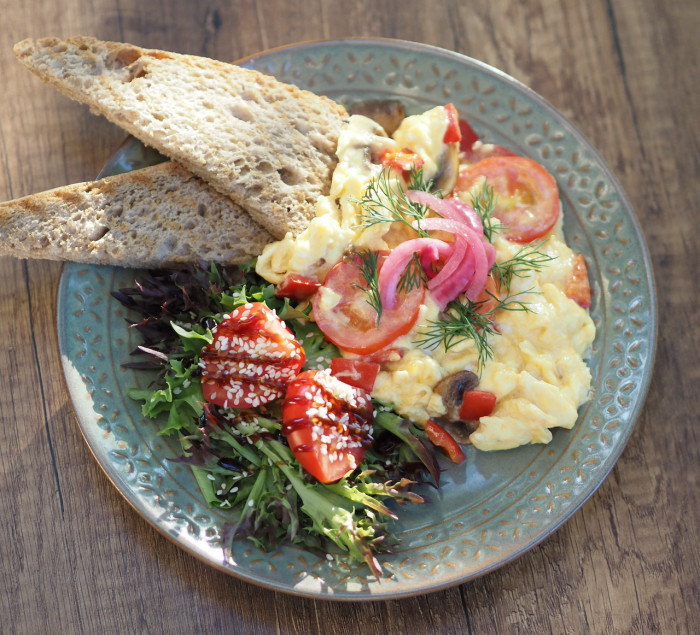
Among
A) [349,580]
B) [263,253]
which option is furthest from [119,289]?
[349,580]

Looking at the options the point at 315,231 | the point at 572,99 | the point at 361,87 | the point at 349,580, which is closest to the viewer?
the point at 349,580

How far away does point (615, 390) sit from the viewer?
3.41m

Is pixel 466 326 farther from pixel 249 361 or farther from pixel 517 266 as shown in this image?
pixel 249 361

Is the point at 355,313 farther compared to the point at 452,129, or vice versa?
the point at 452,129

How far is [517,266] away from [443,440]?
3.08 ft

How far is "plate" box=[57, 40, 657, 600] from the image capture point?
306 centimetres

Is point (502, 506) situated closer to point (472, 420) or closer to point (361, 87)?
point (472, 420)

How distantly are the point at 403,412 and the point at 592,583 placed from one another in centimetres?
127

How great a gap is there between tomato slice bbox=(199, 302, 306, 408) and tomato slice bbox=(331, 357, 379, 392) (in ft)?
0.72

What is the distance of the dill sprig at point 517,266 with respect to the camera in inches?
133

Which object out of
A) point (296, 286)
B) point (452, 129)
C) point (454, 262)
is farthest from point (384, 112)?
point (296, 286)

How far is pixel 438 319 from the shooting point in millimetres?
3281

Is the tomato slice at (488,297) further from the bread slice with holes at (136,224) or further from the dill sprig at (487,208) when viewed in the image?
the bread slice with holes at (136,224)

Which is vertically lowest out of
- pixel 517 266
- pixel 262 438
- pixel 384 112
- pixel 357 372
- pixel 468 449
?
pixel 468 449
